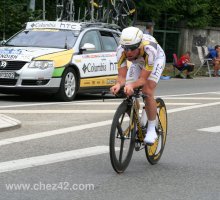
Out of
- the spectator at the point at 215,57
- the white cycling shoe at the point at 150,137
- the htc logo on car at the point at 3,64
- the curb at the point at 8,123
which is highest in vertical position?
the white cycling shoe at the point at 150,137

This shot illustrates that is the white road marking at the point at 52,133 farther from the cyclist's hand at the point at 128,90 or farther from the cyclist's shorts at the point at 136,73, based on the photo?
the cyclist's hand at the point at 128,90

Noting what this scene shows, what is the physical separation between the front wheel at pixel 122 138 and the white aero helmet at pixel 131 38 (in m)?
0.60

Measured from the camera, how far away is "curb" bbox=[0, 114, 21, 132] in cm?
961

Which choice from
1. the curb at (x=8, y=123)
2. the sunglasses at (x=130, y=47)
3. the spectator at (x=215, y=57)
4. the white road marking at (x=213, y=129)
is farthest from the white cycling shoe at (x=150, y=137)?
the spectator at (x=215, y=57)

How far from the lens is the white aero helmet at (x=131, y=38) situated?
6.82 metres

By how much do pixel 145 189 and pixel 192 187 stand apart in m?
0.49

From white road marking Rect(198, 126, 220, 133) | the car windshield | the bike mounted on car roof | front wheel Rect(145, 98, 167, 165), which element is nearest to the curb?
front wheel Rect(145, 98, 167, 165)

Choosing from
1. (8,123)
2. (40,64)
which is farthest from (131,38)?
(40,64)

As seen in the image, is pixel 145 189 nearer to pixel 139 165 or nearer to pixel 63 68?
pixel 139 165

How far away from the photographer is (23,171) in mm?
6785

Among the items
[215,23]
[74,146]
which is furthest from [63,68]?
[215,23]

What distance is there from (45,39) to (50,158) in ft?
24.3

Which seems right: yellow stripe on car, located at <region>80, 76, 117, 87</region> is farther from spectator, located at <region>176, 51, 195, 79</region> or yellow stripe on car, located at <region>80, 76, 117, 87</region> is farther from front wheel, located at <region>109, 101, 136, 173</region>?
spectator, located at <region>176, 51, 195, 79</region>

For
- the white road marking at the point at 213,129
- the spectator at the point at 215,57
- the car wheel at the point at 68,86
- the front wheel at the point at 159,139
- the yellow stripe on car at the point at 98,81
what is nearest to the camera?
the front wheel at the point at 159,139
